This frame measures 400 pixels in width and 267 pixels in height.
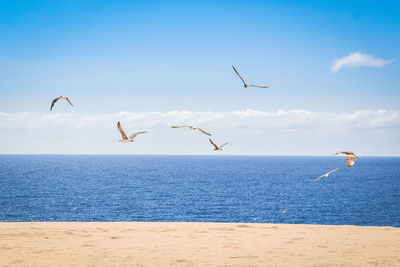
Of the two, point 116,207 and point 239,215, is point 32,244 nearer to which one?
point 239,215

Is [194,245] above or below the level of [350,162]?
below

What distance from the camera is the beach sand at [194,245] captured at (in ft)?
37.7

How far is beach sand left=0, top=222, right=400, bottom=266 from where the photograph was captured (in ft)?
37.7

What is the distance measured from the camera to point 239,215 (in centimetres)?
5472

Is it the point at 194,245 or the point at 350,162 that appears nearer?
the point at 350,162

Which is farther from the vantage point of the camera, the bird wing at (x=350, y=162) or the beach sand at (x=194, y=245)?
the beach sand at (x=194, y=245)

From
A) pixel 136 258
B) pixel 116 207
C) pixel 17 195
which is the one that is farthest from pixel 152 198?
pixel 136 258

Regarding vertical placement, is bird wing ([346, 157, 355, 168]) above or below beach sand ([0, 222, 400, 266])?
above

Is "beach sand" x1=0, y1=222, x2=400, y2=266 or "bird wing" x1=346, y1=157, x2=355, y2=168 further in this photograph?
"beach sand" x1=0, y1=222, x2=400, y2=266

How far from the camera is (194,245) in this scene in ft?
44.7

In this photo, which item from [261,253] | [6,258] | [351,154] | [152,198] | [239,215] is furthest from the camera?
[152,198]

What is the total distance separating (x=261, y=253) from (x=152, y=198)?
63173mm

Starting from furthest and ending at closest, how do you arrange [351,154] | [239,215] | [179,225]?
[239,215] < [179,225] < [351,154]

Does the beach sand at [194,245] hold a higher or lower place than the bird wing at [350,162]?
lower
